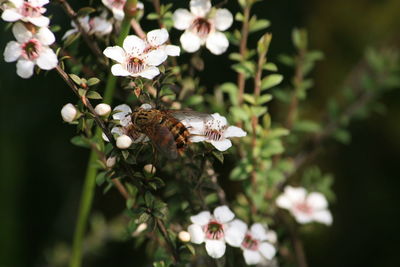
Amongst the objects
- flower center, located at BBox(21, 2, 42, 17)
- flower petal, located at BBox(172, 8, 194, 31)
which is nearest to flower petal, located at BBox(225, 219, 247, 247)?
flower petal, located at BBox(172, 8, 194, 31)

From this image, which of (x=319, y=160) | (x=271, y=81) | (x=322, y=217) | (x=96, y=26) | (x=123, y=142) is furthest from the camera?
(x=319, y=160)

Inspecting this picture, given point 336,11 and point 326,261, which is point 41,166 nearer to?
point 326,261

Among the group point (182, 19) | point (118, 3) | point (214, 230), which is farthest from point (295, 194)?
point (118, 3)

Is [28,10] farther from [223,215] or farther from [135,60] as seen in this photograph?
[223,215]

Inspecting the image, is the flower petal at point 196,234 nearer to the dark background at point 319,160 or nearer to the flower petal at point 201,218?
the flower petal at point 201,218

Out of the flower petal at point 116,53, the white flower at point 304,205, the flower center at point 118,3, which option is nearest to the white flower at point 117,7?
the flower center at point 118,3

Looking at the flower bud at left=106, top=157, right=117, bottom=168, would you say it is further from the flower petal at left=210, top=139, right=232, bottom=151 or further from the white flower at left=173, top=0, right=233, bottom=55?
the white flower at left=173, top=0, right=233, bottom=55
